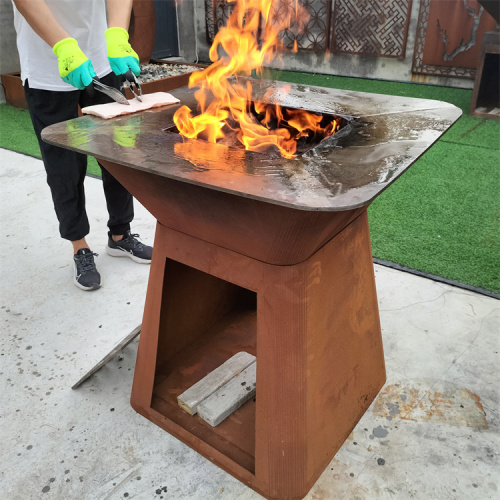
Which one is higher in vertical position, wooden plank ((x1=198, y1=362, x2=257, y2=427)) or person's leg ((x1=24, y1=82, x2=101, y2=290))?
person's leg ((x1=24, y1=82, x2=101, y2=290))

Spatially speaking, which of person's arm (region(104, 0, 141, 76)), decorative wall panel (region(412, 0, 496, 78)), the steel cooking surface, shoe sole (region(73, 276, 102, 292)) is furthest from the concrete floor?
decorative wall panel (region(412, 0, 496, 78))

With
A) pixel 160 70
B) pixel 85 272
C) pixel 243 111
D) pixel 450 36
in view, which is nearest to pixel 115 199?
pixel 85 272

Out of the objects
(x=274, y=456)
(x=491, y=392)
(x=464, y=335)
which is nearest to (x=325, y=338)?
(x=274, y=456)

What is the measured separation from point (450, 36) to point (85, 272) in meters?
5.19

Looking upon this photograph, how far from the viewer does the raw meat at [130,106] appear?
1.62 m

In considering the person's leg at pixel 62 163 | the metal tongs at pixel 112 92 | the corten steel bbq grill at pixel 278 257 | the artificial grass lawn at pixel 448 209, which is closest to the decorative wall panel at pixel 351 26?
the artificial grass lawn at pixel 448 209

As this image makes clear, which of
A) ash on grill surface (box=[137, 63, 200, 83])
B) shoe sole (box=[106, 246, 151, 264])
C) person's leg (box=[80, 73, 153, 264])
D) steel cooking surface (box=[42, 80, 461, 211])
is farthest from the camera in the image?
ash on grill surface (box=[137, 63, 200, 83])

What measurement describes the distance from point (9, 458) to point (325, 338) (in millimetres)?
1112

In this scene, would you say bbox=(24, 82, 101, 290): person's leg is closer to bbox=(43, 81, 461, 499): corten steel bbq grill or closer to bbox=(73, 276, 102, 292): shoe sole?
bbox=(73, 276, 102, 292): shoe sole

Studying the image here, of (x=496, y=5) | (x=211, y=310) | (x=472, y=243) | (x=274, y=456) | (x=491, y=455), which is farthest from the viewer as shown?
(x=496, y=5)

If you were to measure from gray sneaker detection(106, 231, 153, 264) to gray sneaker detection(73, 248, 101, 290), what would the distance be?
21 centimetres

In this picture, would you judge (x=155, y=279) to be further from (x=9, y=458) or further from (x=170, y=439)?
(x=9, y=458)

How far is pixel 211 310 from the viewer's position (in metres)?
2.07

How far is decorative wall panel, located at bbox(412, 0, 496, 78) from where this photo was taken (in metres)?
5.45
